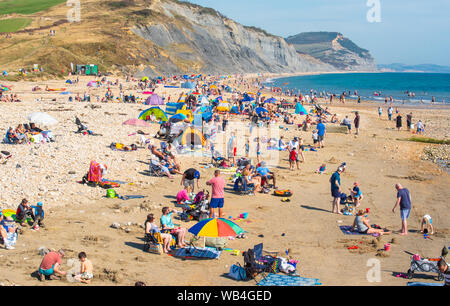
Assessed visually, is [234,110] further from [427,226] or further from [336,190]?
[427,226]

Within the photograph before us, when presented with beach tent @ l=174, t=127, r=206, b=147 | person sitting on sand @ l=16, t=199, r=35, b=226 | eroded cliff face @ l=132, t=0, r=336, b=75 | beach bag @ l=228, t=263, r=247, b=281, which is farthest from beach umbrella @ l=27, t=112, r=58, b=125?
eroded cliff face @ l=132, t=0, r=336, b=75

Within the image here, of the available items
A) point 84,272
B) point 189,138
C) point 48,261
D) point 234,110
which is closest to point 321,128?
point 189,138

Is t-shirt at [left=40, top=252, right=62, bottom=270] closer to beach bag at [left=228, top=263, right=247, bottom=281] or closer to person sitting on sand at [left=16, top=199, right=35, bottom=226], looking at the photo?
person sitting on sand at [left=16, top=199, right=35, bottom=226]

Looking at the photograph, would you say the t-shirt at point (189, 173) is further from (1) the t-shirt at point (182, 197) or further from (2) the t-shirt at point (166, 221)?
(2) the t-shirt at point (166, 221)

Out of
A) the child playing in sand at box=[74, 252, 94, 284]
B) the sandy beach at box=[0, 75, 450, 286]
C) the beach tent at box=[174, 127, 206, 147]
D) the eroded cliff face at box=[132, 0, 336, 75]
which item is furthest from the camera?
the eroded cliff face at box=[132, 0, 336, 75]

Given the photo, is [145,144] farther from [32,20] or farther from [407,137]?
[32,20]

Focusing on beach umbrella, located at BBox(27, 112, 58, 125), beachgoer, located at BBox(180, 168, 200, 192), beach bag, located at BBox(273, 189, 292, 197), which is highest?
beach umbrella, located at BBox(27, 112, 58, 125)

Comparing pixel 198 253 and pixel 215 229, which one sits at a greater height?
pixel 215 229

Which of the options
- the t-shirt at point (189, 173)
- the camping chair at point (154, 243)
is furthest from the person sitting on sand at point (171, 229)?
the t-shirt at point (189, 173)
